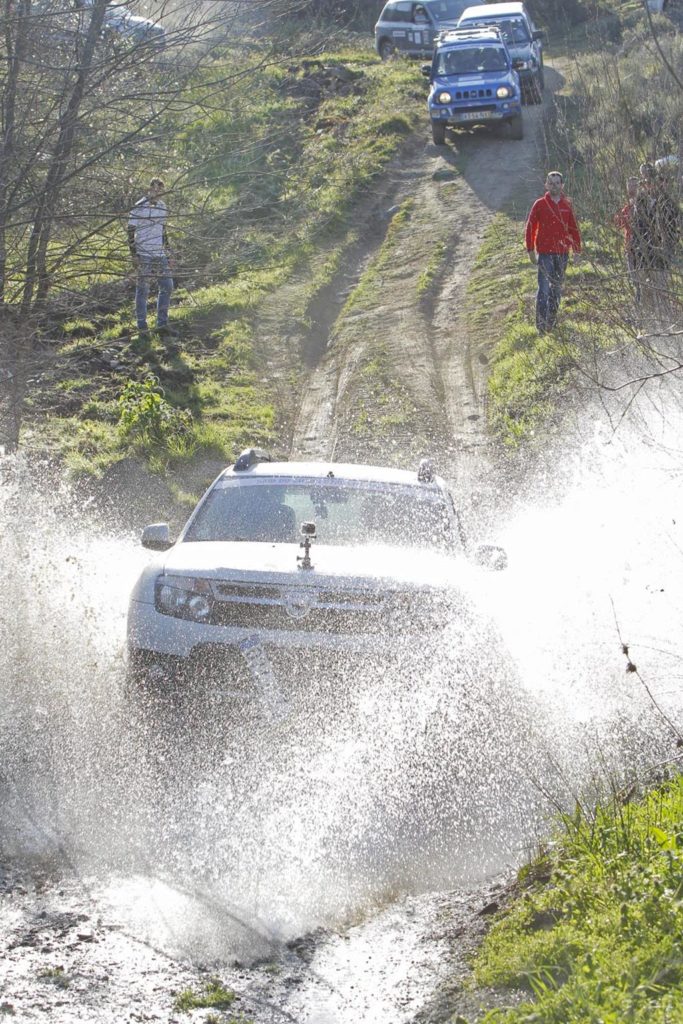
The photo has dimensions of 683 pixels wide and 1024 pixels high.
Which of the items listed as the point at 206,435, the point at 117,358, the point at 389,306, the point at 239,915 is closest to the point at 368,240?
the point at 389,306

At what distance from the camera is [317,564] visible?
6766 millimetres

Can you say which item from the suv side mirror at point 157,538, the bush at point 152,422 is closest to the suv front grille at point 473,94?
the bush at point 152,422

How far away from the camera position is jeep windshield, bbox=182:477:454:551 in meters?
7.58

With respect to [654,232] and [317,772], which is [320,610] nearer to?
[317,772]

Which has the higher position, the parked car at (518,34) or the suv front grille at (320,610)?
the parked car at (518,34)

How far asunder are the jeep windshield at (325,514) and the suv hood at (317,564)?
22cm

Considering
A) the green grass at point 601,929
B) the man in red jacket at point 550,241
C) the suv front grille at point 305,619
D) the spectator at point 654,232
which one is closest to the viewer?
the green grass at point 601,929

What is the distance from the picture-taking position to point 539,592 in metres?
9.54

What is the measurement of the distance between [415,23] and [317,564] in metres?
29.6

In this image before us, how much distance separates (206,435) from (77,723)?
7.06 m

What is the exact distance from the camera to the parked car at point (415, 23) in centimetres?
3316

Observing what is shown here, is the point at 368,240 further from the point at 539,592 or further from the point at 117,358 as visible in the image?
the point at 539,592

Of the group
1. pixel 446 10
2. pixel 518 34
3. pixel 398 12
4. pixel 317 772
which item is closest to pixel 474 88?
pixel 518 34

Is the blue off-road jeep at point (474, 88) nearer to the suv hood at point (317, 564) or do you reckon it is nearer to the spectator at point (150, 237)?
the spectator at point (150, 237)
